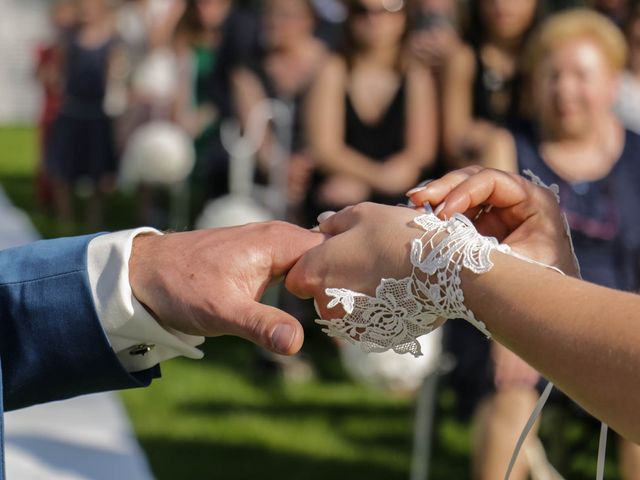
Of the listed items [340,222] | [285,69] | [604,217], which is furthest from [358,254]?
[285,69]

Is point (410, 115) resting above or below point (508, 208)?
below

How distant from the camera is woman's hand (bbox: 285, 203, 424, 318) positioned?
1.46 meters

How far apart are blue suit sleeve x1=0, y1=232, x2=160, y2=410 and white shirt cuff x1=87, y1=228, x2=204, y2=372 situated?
0.6 inches

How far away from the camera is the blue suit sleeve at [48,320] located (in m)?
1.55

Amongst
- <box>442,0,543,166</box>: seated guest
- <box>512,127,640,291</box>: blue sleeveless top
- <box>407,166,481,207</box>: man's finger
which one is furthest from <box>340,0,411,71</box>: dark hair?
<box>407,166,481,207</box>: man's finger

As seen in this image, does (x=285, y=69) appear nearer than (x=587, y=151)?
No

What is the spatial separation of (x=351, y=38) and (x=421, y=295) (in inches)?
132

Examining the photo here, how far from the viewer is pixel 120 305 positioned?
1538 millimetres

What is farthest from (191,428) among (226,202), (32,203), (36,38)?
(36,38)

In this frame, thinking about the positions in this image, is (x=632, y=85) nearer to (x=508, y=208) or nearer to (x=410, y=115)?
(x=410, y=115)

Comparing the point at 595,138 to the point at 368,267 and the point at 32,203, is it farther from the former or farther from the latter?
the point at 32,203

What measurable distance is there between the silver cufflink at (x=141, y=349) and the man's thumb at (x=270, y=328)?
225mm

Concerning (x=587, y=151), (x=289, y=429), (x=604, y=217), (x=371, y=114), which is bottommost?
(x=289, y=429)

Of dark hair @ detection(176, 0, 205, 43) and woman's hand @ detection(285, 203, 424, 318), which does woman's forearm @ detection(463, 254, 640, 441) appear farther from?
dark hair @ detection(176, 0, 205, 43)
